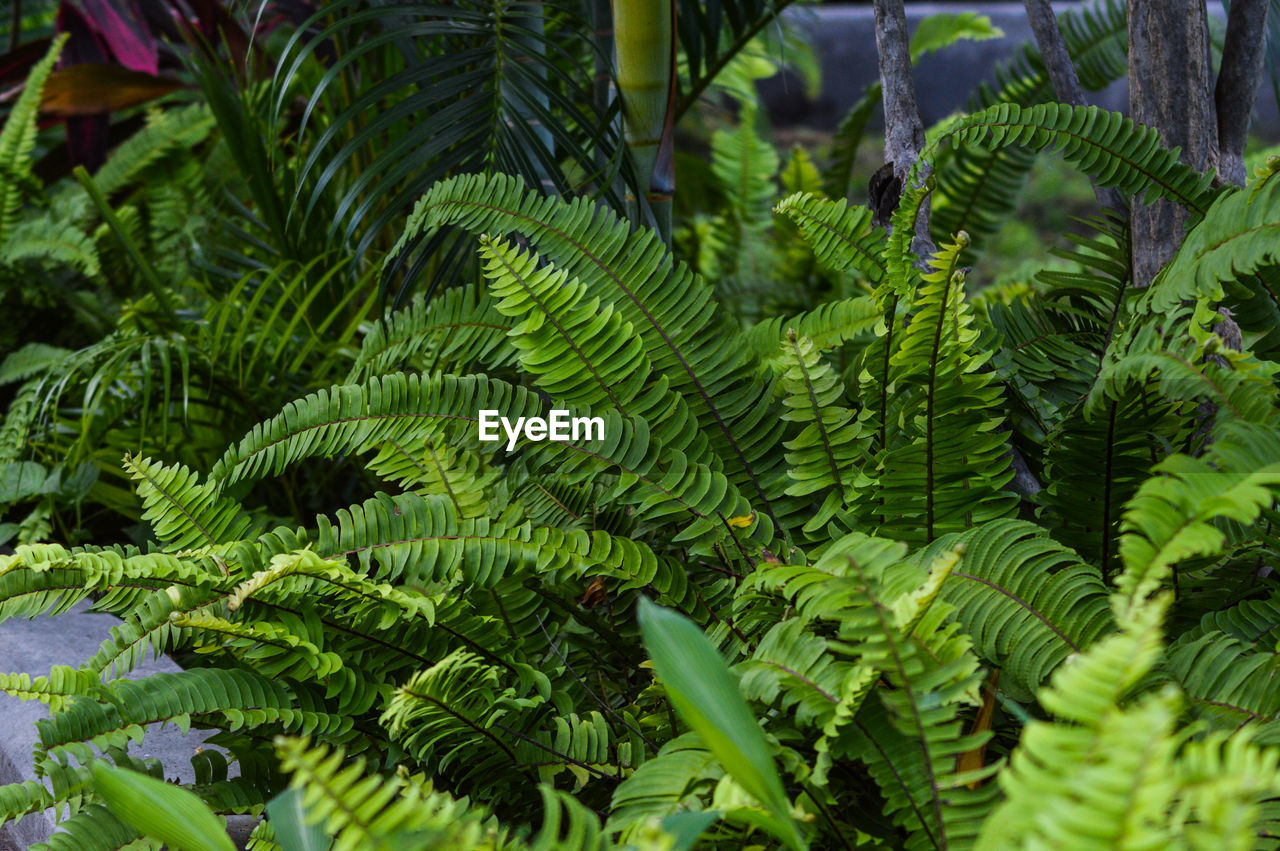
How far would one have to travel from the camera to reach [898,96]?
1512mm

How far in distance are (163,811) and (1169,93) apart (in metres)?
1.49

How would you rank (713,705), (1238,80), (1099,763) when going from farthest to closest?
1. (1238,80)
2. (713,705)
3. (1099,763)

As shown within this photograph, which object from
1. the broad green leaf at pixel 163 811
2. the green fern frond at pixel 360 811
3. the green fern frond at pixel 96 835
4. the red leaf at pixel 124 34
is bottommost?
the green fern frond at pixel 96 835

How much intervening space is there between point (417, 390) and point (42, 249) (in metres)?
1.55

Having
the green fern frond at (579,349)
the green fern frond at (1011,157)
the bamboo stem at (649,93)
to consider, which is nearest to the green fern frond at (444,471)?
the green fern frond at (579,349)

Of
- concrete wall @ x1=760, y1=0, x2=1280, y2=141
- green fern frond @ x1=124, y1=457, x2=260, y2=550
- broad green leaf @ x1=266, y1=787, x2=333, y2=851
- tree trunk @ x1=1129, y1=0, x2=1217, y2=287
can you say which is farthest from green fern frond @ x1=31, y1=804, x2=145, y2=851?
concrete wall @ x1=760, y1=0, x2=1280, y2=141

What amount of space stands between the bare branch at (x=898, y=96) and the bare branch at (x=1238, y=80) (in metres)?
0.47

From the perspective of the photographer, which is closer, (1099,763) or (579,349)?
(1099,763)

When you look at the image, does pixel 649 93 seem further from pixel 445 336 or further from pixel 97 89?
pixel 97 89

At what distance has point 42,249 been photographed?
234cm

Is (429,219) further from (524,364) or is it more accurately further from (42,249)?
(42,249)

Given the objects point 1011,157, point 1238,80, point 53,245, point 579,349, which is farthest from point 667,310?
point 53,245

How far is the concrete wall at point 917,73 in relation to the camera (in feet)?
21.1

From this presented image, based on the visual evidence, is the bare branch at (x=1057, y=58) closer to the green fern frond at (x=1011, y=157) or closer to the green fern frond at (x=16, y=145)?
the green fern frond at (x=1011, y=157)
